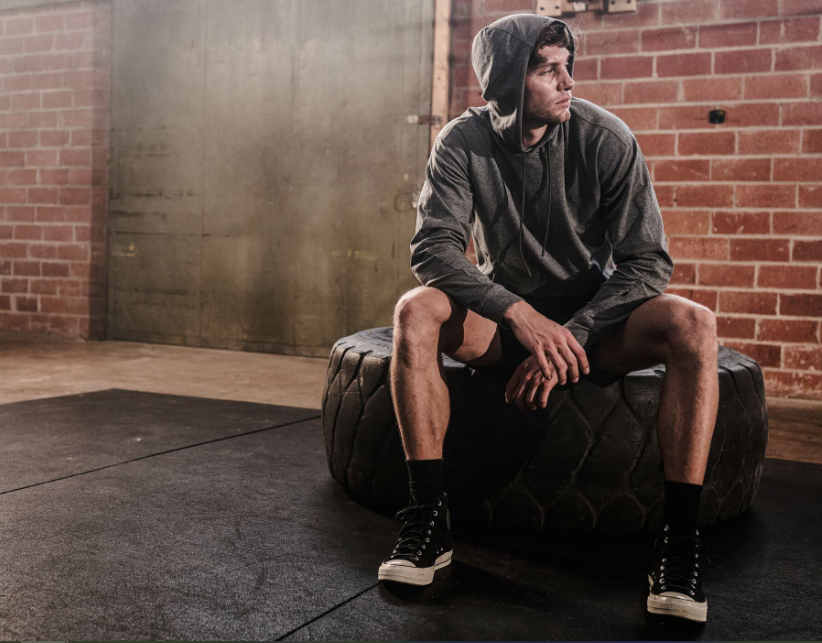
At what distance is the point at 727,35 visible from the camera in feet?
11.9

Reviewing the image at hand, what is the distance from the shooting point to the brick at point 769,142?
140 inches

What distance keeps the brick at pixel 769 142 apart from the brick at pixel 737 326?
73 cm

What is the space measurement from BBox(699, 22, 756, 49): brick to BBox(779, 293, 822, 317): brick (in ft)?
3.68

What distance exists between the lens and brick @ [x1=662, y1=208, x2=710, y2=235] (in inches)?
146

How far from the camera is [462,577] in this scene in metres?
1.39

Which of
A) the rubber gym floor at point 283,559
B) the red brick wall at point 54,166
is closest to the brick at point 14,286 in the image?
the red brick wall at point 54,166

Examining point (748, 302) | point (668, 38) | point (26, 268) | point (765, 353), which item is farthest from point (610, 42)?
point (26, 268)

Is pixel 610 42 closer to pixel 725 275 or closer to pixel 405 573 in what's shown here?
pixel 725 275

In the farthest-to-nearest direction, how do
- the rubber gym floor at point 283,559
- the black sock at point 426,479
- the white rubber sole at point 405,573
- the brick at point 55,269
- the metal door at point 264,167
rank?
the brick at point 55,269 < the metal door at point 264,167 < the black sock at point 426,479 < the white rubber sole at point 405,573 < the rubber gym floor at point 283,559

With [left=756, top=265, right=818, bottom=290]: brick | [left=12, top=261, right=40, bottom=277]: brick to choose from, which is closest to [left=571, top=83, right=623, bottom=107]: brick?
[left=756, top=265, right=818, bottom=290]: brick

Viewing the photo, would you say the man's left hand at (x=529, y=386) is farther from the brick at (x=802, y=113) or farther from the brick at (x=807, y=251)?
the brick at (x=802, y=113)

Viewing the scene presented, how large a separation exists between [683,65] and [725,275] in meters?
0.96

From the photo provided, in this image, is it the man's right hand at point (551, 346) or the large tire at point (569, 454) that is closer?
the man's right hand at point (551, 346)

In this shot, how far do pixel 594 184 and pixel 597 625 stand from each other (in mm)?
840
